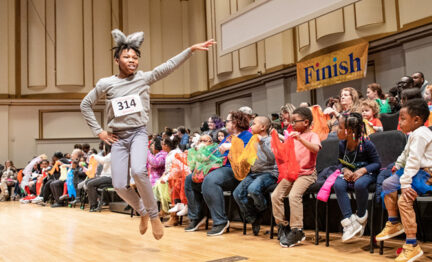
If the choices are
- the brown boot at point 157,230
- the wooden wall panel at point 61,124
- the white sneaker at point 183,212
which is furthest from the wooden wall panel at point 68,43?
the brown boot at point 157,230

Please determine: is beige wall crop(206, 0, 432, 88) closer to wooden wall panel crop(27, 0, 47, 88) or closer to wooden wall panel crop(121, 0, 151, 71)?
wooden wall panel crop(121, 0, 151, 71)

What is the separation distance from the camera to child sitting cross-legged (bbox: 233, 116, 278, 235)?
12.7 ft

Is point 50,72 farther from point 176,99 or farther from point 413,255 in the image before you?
point 413,255

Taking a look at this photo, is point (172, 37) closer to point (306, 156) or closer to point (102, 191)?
point (102, 191)

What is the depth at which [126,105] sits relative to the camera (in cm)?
332

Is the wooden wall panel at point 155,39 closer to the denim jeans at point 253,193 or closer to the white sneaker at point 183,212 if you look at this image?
the white sneaker at point 183,212

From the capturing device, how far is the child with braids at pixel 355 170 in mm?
3041

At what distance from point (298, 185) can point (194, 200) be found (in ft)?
4.48

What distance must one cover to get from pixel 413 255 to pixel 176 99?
1220cm

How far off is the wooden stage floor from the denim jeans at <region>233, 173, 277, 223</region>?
233 millimetres

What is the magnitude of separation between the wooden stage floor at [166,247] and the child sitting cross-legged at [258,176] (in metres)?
0.21

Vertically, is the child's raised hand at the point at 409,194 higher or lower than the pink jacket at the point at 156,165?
lower

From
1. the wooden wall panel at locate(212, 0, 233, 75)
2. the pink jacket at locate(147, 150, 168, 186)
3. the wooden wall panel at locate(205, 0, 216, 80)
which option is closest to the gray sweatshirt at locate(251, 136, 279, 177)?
the pink jacket at locate(147, 150, 168, 186)

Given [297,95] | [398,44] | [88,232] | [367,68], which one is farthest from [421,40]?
[88,232]
